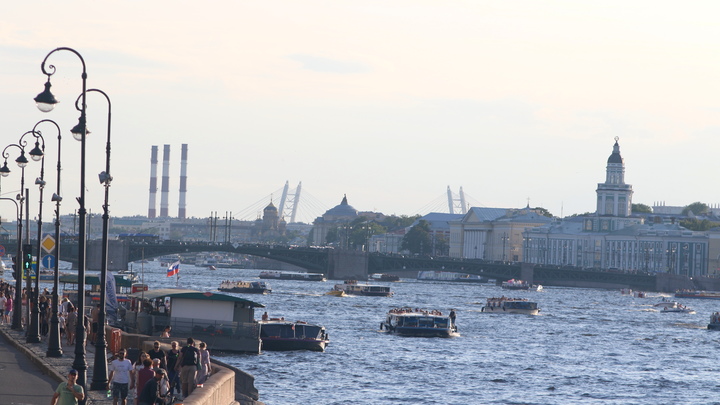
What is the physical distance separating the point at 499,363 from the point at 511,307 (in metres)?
42.7

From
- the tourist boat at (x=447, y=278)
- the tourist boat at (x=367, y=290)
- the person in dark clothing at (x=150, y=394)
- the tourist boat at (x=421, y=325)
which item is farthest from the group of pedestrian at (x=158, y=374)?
the tourist boat at (x=447, y=278)

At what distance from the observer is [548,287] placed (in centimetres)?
17388

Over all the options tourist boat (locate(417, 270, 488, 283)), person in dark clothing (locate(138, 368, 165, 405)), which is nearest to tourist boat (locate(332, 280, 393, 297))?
tourist boat (locate(417, 270, 488, 283))

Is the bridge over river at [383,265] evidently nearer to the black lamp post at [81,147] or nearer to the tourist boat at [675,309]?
the tourist boat at [675,309]

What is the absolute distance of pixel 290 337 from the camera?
53.5 meters

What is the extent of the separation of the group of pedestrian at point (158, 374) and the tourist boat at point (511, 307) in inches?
2715

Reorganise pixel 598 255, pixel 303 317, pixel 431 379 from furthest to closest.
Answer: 1. pixel 598 255
2. pixel 303 317
3. pixel 431 379

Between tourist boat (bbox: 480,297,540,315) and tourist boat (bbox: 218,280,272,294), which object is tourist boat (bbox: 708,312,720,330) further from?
tourist boat (bbox: 218,280,272,294)

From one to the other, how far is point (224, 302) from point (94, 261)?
97543 millimetres

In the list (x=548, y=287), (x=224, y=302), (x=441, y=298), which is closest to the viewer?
(x=224, y=302)

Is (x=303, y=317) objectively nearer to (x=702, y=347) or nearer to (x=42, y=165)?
(x=702, y=347)

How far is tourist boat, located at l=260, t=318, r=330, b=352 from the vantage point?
53.3 meters

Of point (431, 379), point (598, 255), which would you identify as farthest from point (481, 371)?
point (598, 255)

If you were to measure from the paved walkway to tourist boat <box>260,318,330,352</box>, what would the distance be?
16128mm
